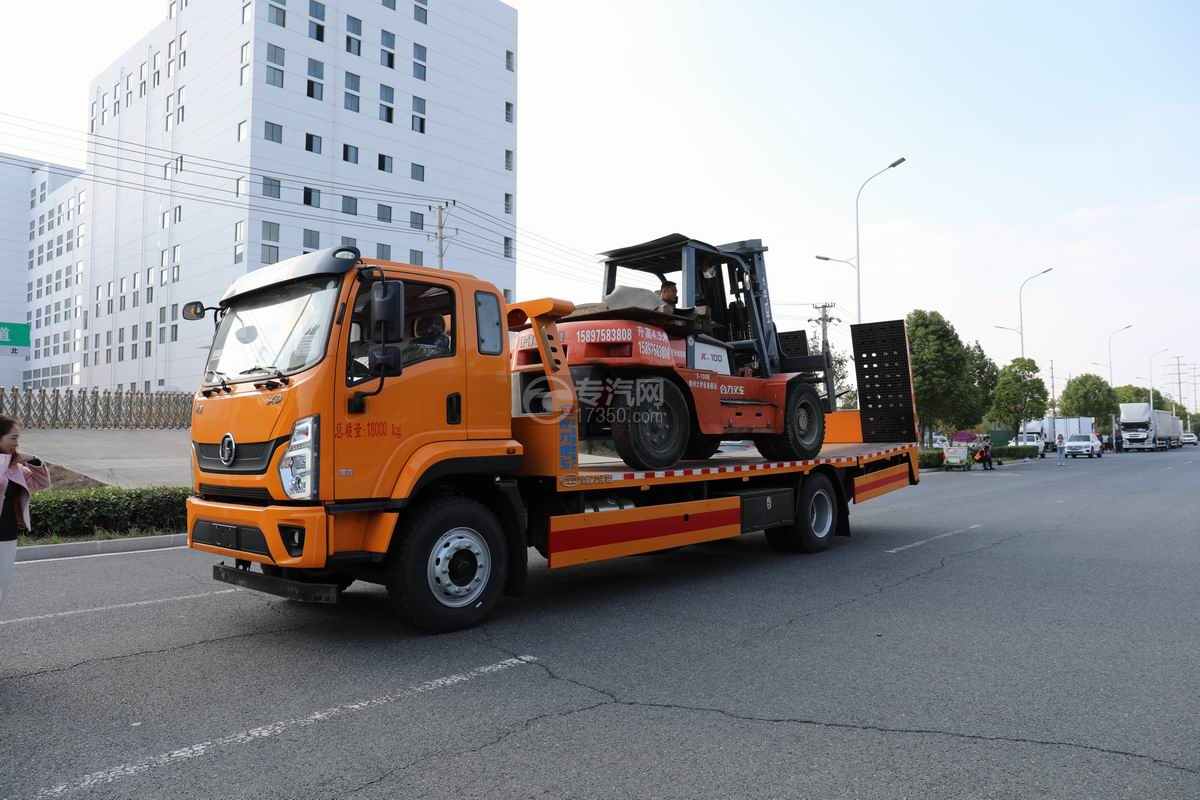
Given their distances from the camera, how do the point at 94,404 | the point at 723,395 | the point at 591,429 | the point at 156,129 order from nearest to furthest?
the point at 591,429, the point at 723,395, the point at 94,404, the point at 156,129

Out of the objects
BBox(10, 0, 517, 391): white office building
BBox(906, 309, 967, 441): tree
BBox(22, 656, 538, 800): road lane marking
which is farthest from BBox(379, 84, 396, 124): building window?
BBox(22, 656, 538, 800): road lane marking

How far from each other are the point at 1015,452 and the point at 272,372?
48532 mm

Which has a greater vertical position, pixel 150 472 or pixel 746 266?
pixel 746 266

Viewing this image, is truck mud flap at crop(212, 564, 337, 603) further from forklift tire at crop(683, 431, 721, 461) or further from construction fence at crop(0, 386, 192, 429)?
construction fence at crop(0, 386, 192, 429)

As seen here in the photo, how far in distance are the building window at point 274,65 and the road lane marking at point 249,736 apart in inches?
1813

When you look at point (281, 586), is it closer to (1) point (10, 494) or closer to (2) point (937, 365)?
(1) point (10, 494)

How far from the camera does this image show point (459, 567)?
572 cm

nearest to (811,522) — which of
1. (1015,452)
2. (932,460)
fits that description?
(932,460)

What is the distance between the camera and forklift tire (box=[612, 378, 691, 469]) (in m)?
7.24

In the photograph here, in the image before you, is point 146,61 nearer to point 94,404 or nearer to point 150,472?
point 94,404

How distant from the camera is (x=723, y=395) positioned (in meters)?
8.44

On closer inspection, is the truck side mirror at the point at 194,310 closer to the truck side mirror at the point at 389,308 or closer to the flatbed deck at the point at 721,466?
the truck side mirror at the point at 389,308

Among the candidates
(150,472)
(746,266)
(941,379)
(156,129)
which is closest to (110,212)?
(156,129)

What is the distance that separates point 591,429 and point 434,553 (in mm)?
2426
